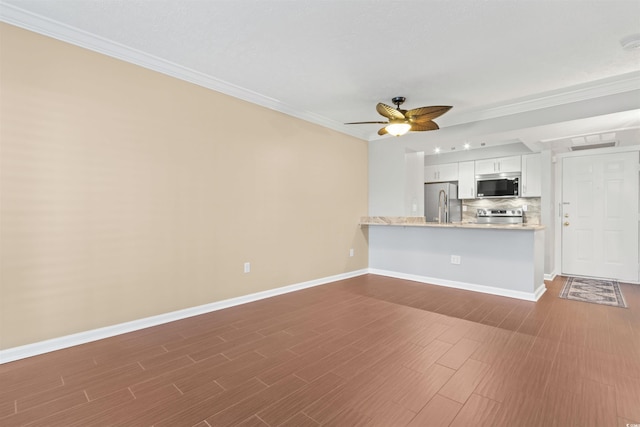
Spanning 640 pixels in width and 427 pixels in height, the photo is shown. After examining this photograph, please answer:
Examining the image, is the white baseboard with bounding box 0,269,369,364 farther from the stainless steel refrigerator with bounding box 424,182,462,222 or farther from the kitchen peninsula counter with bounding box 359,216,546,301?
the stainless steel refrigerator with bounding box 424,182,462,222

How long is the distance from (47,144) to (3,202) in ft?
1.70

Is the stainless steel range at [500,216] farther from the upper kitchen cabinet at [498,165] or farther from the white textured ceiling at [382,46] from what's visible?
the white textured ceiling at [382,46]

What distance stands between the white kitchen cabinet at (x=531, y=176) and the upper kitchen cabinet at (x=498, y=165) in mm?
125

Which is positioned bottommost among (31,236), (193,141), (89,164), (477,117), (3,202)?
(31,236)

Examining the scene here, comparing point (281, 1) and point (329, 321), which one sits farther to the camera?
point (329, 321)

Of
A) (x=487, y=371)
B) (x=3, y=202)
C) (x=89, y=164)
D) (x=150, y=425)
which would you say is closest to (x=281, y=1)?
(x=89, y=164)

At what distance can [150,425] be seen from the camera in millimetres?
1550

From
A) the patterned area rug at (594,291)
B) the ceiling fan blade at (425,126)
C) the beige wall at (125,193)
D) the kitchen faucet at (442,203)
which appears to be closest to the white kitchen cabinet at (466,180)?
the kitchen faucet at (442,203)

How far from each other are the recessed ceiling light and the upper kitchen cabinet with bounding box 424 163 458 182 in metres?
3.96

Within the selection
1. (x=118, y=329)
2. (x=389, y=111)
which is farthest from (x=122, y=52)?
(x=389, y=111)

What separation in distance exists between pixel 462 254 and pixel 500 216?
2.39 metres

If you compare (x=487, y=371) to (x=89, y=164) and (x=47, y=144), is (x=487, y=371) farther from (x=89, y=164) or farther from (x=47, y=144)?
(x=47, y=144)

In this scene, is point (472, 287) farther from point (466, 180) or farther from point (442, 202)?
point (466, 180)

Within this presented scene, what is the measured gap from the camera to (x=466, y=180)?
6.34 meters
